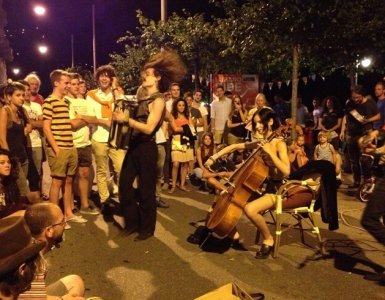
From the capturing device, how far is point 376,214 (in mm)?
4484

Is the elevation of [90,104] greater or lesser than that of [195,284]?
greater

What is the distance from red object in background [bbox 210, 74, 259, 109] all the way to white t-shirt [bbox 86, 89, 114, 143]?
8573 mm

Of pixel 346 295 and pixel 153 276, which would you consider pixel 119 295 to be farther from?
pixel 346 295

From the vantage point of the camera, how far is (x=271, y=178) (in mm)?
5352

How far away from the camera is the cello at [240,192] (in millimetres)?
5023

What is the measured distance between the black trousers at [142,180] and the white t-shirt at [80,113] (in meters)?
1.30

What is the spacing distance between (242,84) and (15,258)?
46.2ft

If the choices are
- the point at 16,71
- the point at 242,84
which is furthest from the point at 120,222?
the point at 16,71

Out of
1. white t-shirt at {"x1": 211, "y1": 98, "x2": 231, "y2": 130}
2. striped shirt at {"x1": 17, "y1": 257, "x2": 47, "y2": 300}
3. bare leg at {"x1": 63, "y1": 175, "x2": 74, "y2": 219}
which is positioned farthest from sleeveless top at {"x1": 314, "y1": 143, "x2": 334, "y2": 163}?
striped shirt at {"x1": 17, "y1": 257, "x2": 47, "y2": 300}

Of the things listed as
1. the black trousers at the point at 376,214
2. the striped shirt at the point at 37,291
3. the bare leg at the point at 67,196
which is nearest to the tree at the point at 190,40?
the bare leg at the point at 67,196

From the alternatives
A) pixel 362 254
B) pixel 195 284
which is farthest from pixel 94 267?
pixel 362 254

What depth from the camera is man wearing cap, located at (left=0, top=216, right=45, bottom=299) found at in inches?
75.6

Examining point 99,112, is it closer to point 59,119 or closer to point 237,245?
point 59,119

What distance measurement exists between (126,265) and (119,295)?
0.72 meters
